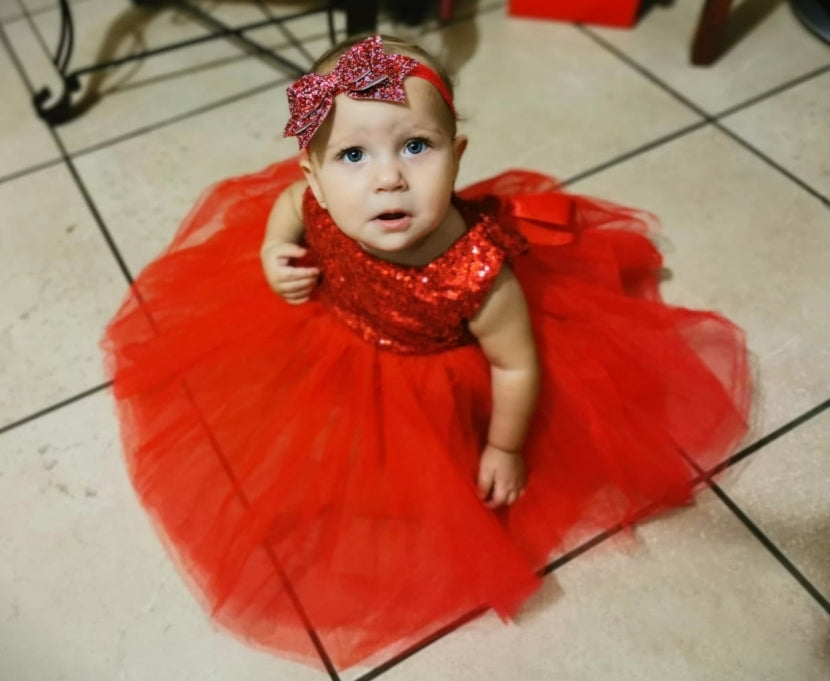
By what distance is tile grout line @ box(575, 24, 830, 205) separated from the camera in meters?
0.99

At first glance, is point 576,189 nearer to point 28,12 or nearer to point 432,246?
point 432,246

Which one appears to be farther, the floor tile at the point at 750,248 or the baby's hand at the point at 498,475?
the floor tile at the point at 750,248

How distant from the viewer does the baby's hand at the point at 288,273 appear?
2.28 ft

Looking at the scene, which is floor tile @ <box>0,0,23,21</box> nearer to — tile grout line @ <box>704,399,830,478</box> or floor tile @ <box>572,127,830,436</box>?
floor tile @ <box>572,127,830,436</box>

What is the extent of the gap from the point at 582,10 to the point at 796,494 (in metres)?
0.80

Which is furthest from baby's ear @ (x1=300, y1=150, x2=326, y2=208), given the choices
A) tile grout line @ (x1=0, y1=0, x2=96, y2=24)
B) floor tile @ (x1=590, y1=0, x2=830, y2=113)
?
tile grout line @ (x1=0, y1=0, x2=96, y2=24)

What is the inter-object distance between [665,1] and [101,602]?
114 cm

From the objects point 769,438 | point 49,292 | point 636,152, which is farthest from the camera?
point 636,152

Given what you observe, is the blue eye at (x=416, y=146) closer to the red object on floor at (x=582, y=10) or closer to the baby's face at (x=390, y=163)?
the baby's face at (x=390, y=163)

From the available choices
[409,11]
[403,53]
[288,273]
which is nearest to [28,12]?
[409,11]

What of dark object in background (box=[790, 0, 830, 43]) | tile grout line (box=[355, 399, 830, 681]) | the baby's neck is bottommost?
tile grout line (box=[355, 399, 830, 681])

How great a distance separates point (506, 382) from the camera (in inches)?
25.5

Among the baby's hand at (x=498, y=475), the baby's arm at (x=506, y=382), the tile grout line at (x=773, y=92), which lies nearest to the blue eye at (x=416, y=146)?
the baby's arm at (x=506, y=382)

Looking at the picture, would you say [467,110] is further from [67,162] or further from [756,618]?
[756,618]
